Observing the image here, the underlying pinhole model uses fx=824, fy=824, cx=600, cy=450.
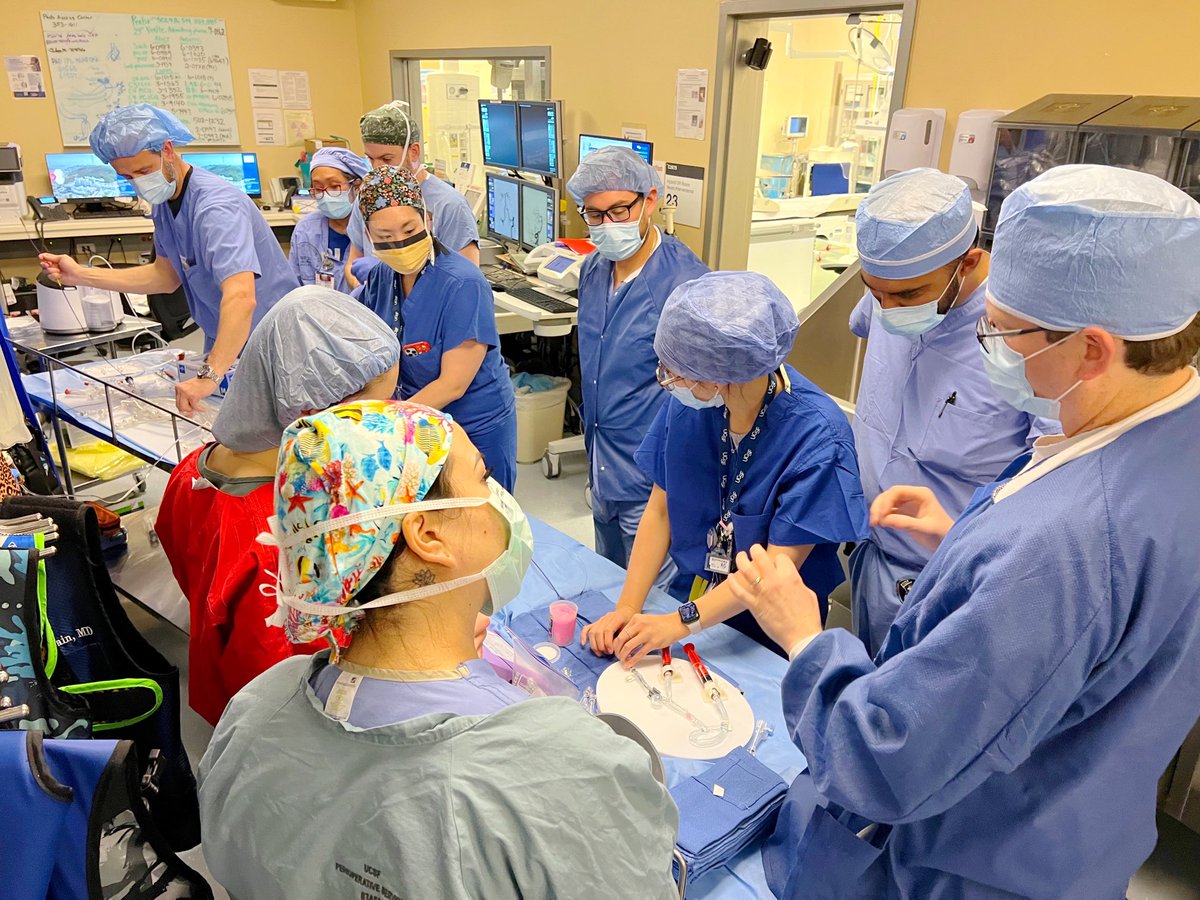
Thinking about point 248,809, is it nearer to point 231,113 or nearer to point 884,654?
point 884,654

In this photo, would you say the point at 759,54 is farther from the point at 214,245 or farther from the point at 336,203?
the point at 214,245

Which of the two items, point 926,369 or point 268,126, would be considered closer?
point 926,369

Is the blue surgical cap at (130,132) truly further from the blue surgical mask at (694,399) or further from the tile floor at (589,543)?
the blue surgical mask at (694,399)

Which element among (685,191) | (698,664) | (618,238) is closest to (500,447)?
(618,238)

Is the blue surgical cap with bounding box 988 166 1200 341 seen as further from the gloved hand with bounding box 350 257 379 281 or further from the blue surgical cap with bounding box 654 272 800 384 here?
the gloved hand with bounding box 350 257 379 281

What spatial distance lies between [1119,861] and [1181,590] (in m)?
0.36

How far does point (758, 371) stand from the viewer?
1.51 m

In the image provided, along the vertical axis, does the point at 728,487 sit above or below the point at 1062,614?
below

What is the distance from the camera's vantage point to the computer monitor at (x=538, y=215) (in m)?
4.12

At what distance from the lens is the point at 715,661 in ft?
4.91

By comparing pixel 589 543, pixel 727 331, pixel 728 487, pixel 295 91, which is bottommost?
pixel 589 543

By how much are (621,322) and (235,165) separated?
432cm

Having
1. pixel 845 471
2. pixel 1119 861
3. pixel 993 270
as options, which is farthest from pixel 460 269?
pixel 1119 861

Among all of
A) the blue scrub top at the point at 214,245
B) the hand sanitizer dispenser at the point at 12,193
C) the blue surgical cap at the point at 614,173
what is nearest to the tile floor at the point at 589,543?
the blue scrub top at the point at 214,245
